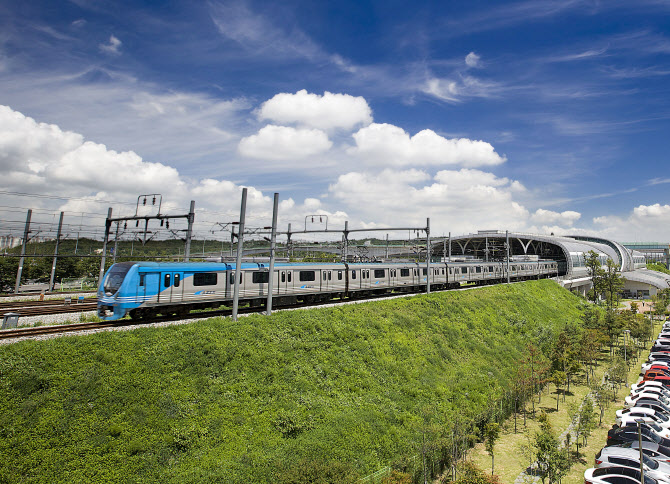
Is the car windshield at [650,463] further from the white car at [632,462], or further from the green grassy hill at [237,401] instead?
the green grassy hill at [237,401]

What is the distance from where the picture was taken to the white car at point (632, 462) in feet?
43.8

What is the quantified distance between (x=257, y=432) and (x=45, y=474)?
5736mm

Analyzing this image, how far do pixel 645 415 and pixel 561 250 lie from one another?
209 feet

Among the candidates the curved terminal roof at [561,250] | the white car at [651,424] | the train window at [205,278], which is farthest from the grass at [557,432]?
the curved terminal roof at [561,250]

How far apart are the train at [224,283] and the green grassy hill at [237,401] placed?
3930mm

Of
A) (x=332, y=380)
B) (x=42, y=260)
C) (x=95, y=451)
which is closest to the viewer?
(x=95, y=451)

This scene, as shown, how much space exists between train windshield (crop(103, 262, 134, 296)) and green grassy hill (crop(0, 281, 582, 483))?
13.9 ft

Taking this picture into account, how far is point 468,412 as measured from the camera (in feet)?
56.5

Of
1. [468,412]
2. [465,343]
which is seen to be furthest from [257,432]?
[465,343]

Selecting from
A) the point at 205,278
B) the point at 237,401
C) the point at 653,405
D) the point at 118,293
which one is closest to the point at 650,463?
the point at 653,405

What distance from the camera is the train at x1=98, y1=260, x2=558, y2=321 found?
17734 mm

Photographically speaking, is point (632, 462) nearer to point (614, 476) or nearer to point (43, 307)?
point (614, 476)

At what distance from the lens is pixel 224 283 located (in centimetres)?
2172

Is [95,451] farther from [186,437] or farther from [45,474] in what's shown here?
[186,437]
